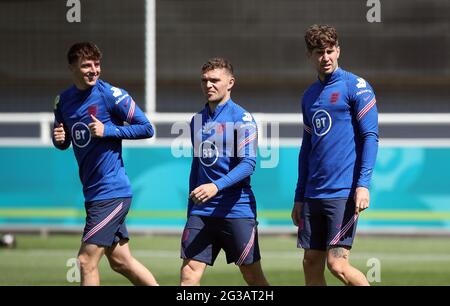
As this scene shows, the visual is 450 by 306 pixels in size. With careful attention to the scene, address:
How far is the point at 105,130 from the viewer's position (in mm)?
6973

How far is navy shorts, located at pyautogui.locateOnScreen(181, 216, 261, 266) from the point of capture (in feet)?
22.3

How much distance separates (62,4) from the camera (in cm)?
1362

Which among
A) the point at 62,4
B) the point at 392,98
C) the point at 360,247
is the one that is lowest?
the point at 360,247

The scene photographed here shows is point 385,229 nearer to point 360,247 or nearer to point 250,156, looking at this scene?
point 360,247

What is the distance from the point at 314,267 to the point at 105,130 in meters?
1.56

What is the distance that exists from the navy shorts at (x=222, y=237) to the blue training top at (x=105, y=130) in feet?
1.99

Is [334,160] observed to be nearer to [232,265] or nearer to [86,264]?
[86,264]

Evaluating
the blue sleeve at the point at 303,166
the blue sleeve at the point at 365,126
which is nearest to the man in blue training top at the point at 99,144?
the blue sleeve at the point at 303,166

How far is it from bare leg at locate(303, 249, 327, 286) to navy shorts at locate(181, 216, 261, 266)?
0.32m

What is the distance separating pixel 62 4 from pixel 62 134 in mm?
6751

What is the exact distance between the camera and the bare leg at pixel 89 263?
22.5ft

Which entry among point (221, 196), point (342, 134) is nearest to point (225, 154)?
point (221, 196)

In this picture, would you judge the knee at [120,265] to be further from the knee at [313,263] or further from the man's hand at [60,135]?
the knee at [313,263]

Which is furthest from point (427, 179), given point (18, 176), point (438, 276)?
point (18, 176)
